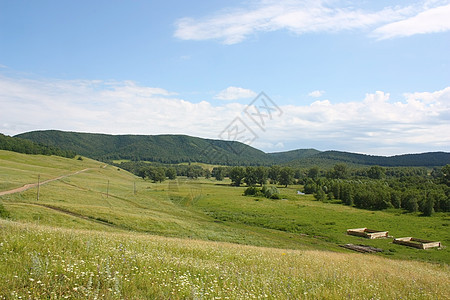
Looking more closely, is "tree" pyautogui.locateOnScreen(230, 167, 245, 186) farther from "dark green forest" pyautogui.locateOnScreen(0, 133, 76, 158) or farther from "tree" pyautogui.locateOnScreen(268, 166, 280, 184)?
"dark green forest" pyautogui.locateOnScreen(0, 133, 76, 158)

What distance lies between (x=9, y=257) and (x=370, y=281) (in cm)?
947

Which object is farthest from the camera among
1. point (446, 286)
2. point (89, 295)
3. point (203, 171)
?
point (203, 171)

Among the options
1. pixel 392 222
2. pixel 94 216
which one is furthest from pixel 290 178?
pixel 94 216

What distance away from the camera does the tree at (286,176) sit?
497 ft

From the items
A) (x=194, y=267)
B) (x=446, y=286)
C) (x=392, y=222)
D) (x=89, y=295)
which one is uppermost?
(x=89, y=295)

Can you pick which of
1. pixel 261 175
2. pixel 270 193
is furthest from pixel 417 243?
pixel 261 175

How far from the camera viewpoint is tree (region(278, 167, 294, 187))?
151337mm

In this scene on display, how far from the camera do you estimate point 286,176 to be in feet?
498

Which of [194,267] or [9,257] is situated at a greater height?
[9,257]

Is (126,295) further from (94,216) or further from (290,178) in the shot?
(290,178)

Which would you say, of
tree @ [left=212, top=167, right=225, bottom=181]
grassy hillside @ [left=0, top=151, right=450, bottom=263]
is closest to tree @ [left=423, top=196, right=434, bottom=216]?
grassy hillside @ [left=0, top=151, right=450, bottom=263]

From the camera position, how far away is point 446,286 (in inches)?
389

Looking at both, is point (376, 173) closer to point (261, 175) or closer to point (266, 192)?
point (261, 175)

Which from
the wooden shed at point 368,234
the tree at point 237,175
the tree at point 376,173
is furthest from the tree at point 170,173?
the wooden shed at point 368,234
